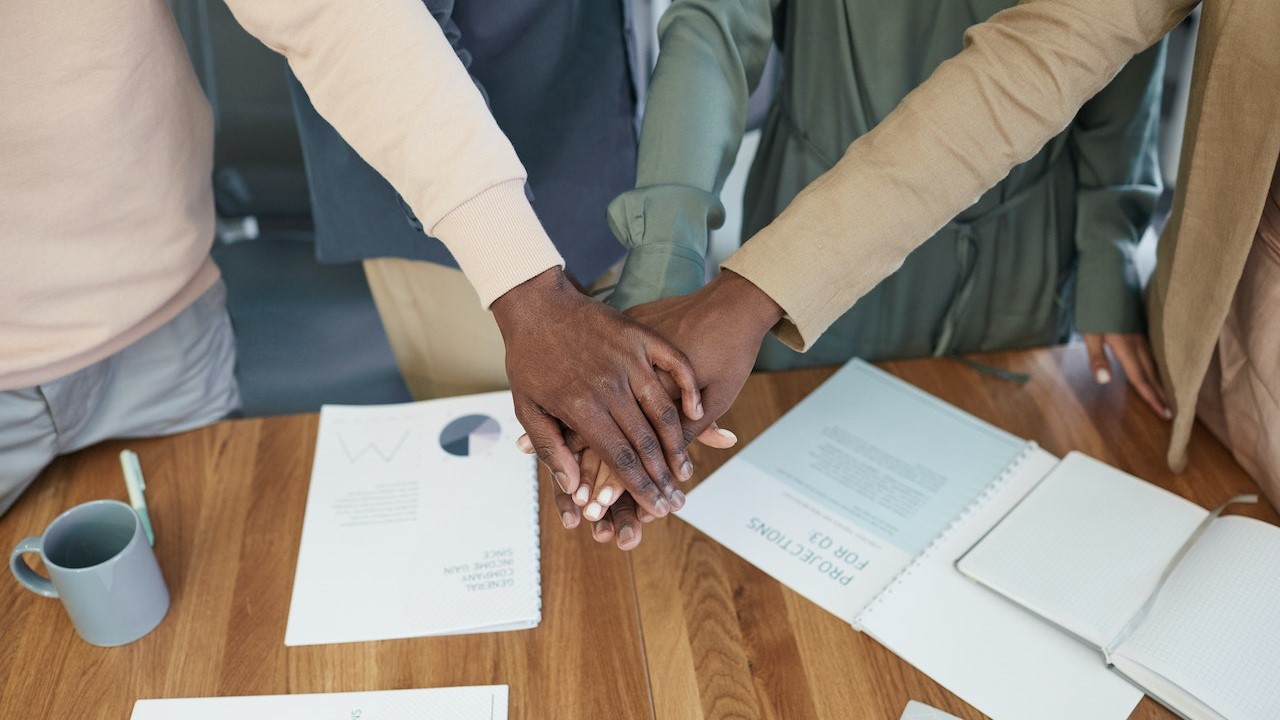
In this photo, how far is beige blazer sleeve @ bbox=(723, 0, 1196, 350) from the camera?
984mm

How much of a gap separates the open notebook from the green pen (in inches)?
32.8

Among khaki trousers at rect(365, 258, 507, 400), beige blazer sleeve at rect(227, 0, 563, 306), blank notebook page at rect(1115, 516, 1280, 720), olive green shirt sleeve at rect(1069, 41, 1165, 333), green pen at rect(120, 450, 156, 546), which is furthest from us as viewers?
khaki trousers at rect(365, 258, 507, 400)

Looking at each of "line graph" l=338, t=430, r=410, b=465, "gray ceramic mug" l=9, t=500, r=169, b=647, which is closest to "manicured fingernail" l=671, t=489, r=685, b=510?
"line graph" l=338, t=430, r=410, b=465

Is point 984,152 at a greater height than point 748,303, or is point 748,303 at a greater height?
point 984,152

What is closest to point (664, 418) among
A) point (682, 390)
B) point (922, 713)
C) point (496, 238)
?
point (682, 390)

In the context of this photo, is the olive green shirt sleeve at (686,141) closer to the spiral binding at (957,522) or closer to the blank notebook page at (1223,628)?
the spiral binding at (957,522)

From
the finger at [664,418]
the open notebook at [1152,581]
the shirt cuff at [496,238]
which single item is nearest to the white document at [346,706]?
the finger at [664,418]

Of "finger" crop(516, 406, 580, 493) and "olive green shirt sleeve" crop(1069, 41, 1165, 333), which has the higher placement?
"olive green shirt sleeve" crop(1069, 41, 1165, 333)

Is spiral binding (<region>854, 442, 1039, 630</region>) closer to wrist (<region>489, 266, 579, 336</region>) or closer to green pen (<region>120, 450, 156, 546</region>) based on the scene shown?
wrist (<region>489, 266, 579, 336</region>)

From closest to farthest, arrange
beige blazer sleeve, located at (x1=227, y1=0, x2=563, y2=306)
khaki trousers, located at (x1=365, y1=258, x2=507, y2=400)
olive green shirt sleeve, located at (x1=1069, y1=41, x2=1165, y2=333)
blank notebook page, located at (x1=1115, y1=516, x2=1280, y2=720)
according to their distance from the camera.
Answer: blank notebook page, located at (x1=1115, y1=516, x2=1280, y2=720) → beige blazer sleeve, located at (x1=227, y1=0, x2=563, y2=306) → olive green shirt sleeve, located at (x1=1069, y1=41, x2=1165, y2=333) → khaki trousers, located at (x1=365, y1=258, x2=507, y2=400)

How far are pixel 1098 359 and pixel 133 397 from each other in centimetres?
115

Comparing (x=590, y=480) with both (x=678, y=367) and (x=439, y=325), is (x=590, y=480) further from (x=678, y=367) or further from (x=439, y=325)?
(x=439, y=325)

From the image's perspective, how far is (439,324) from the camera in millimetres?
1547

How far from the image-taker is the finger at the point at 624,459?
3.22 feet
